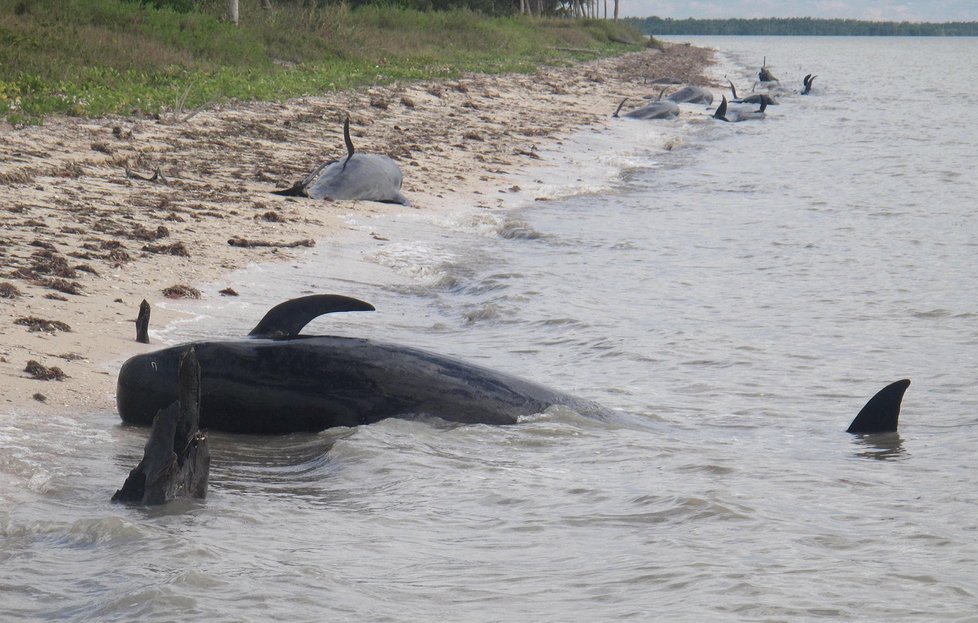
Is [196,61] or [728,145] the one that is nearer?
[196,61]

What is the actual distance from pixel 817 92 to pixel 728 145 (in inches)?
789

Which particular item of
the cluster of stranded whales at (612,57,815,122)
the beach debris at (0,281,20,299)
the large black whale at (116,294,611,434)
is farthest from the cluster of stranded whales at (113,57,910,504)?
the cluster of stranded whales at (612,57,815,122)

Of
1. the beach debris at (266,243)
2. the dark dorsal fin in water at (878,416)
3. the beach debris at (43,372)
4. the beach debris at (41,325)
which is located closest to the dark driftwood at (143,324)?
the beach debris at (41,325)

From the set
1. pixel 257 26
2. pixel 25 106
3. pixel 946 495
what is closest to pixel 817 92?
pixel 257 26

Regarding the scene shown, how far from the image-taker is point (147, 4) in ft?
72.9

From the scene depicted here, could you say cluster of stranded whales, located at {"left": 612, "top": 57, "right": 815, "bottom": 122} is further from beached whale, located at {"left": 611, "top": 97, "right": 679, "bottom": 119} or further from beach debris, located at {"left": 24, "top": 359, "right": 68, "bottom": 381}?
beach debris, located at {"left": 24, "top": 359, "right": 68, "bottom": 381}

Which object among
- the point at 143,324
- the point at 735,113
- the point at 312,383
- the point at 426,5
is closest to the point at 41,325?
the point at 143,324

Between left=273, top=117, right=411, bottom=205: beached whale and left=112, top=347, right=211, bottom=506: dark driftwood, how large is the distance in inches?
302

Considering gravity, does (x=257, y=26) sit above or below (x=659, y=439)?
above

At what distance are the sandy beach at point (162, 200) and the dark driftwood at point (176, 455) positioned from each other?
130 cm

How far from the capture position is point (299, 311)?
5.23 metres

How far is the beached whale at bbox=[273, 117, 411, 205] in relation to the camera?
11.8m

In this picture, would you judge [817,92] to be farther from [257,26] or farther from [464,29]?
[257,26]

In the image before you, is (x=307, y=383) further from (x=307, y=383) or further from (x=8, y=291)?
(x=8, y=291)
